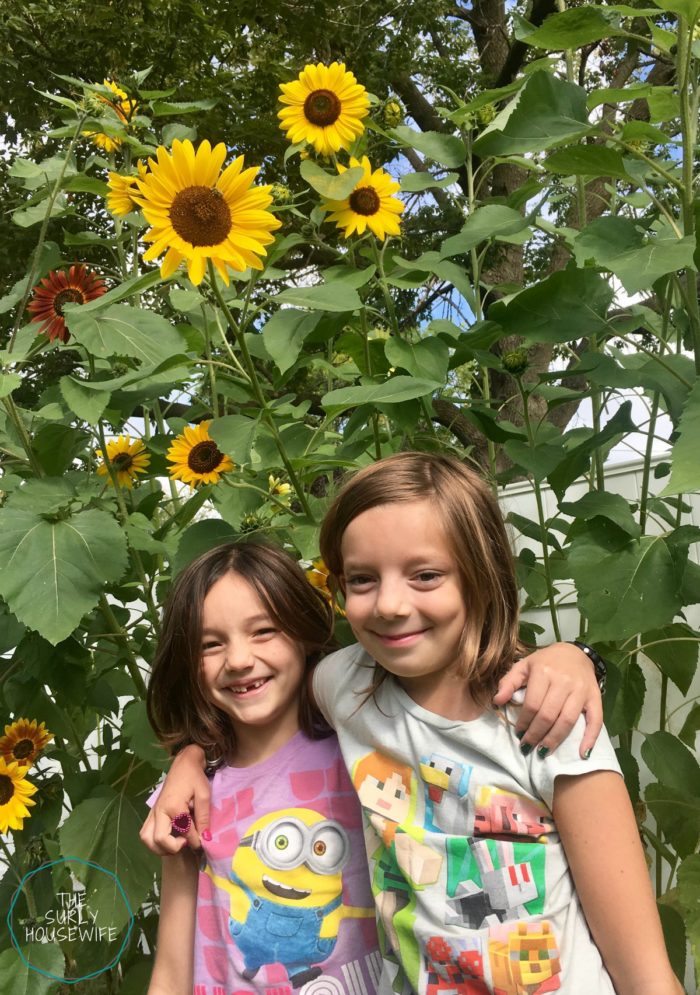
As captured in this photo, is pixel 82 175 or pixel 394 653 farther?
pixel 82 175

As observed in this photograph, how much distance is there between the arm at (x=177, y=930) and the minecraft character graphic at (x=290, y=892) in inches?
1.9

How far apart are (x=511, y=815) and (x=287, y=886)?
27 centimetres

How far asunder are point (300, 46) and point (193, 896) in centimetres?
389

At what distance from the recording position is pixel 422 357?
1.07m

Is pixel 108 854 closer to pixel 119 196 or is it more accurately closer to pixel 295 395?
pixel 295 395

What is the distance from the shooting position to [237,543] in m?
1.00

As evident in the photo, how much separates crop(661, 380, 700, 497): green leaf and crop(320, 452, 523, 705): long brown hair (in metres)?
0.17

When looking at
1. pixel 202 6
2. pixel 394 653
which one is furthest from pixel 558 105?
pixel 202 6

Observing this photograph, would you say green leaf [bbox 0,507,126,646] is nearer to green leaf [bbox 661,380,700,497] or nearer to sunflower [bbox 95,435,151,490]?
sunflower [bbox 95,435,151,490]

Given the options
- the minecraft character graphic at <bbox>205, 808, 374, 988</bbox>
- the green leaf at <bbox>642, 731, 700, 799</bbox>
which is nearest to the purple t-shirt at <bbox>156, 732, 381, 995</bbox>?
the minecraft character graphic at <bbox>205, 808, 374, 988</bbox>

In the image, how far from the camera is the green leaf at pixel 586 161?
2.70 feet

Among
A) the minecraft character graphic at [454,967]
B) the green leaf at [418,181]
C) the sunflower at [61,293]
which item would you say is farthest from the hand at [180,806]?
the green leaf at [418,181]

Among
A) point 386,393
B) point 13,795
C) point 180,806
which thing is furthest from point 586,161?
point 13,795

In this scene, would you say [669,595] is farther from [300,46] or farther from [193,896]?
[300,46]
